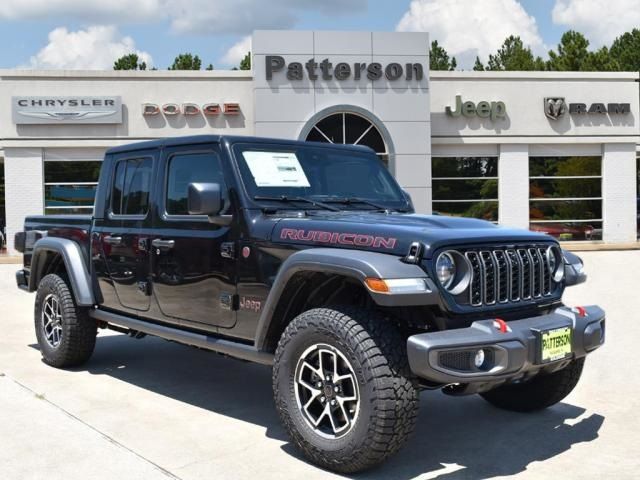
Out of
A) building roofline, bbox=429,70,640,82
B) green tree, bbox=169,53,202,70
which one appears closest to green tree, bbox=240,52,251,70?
green tree, bbox=169,53,202,70

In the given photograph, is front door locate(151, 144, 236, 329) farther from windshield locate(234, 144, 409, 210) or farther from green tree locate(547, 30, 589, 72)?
green tree locate(547, 30, 589, 72)

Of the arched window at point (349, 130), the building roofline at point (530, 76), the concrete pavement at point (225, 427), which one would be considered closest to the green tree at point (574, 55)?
the building roofline at point (530, 76)

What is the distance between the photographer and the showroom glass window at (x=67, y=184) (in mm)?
23469

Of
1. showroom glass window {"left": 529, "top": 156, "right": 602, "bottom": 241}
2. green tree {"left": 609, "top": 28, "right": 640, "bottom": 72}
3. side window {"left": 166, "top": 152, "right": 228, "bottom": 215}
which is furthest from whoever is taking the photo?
green tree {"left": 609, "top": 28, "right": 640, "bottom": 72}

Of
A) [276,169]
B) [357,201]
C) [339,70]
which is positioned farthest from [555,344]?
[339,70]

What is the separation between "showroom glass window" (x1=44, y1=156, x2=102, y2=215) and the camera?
77.0ft

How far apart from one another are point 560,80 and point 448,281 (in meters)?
23.0

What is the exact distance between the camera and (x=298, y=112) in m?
23.0

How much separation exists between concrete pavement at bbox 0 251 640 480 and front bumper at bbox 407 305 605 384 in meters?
0.64

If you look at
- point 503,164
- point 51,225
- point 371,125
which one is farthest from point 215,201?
point 503,164

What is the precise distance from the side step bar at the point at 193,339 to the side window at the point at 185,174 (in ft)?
2.77

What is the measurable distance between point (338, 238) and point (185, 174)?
165cm

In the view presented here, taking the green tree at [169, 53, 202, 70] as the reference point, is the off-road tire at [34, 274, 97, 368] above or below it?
below

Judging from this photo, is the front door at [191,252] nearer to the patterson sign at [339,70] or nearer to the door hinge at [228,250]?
the door hinge at [228,250]
